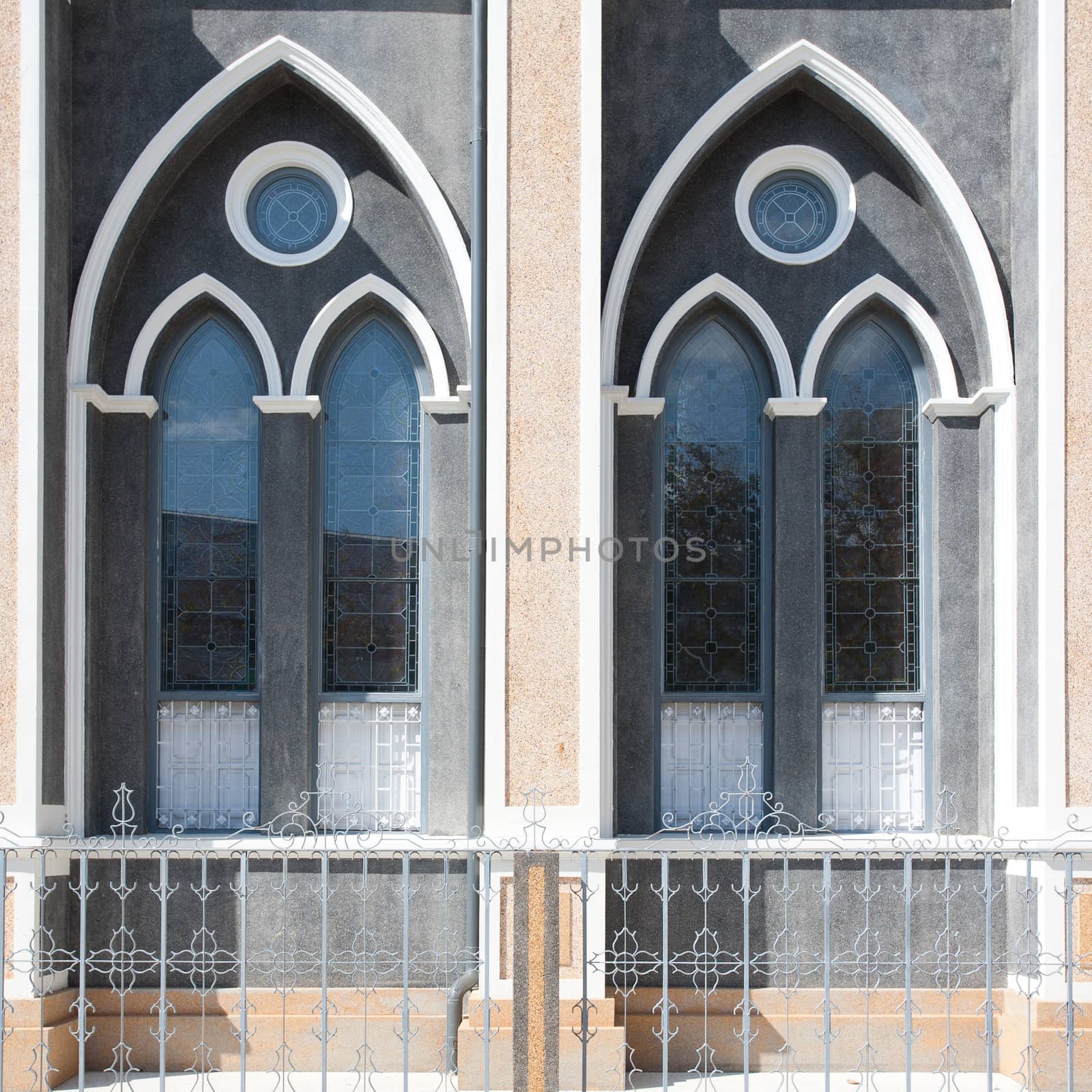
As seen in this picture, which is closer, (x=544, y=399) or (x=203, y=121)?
(x=544, y=399)

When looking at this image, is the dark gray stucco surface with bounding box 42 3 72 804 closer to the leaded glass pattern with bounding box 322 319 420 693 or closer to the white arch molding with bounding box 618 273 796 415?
the leaded glass pattern with bounding box 322 319 420 693

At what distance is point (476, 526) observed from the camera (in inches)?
310

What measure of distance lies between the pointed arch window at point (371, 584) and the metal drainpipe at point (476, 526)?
24.8 inches

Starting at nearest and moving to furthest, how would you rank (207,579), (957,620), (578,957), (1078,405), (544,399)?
(578,957) → (544,399) → (1078,405) → (957,620) → (207,579)

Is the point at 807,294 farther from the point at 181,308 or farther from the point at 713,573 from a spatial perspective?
the point at 181,308

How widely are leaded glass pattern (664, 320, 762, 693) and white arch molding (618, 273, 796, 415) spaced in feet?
0.63

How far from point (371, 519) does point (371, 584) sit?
1.39 feet

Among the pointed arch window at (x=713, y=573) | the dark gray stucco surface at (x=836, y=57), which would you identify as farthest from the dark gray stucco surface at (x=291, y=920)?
the dark gray stucco surface at (x=836, y=57)

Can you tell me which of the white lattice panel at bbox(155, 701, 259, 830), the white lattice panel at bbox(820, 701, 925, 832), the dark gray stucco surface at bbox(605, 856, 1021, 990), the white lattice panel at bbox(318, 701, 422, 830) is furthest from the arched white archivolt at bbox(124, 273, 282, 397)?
the white lattice panel at bbox(820, 701, 925, 832)

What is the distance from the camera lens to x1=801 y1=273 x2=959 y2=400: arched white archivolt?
27.5 feet

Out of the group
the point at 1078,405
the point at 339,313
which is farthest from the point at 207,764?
the point at 1078,405

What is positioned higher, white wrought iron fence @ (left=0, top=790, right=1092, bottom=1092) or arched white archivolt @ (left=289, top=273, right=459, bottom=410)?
arched white archivolt @ (left=289, top=273, right=459, bottom=410)

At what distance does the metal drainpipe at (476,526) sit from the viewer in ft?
25.3

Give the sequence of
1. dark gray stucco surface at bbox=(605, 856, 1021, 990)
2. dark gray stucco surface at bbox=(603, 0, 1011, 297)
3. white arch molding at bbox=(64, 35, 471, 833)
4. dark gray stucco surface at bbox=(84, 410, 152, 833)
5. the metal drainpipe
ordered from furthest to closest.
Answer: dark gray stucco surface at bbox=(603, 0, 1011, 297)
dark gray stucco surface at bbox=(84, 410, 152, 833)
white arch molding at bbox=(64, 35, 471, 833)
dark gray stucco surface at bbox=(605, 856, 1021, 990)
the metal drainpipe
